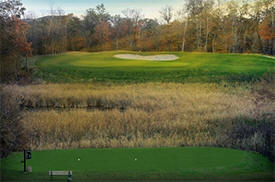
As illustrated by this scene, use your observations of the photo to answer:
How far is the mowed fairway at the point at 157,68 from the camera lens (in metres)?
5.11

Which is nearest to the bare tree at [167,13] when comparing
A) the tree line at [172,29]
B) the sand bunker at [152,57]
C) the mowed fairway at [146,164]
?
the tree line at [172,29]

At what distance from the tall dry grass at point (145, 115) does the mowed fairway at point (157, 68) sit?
0.39 feet

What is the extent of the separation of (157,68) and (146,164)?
174 cm

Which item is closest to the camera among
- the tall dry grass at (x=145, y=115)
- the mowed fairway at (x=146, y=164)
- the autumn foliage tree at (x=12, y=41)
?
the mowed fairway at (x=146, y=164)

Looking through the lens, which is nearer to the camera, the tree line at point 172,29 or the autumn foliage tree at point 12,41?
the autumn foliage tree at point 12,41

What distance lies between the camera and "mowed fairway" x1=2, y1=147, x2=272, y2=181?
366cm

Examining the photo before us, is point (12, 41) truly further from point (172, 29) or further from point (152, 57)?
point (172, 29)

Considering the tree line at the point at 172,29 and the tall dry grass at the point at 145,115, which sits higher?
the tree line at the point at 172,29

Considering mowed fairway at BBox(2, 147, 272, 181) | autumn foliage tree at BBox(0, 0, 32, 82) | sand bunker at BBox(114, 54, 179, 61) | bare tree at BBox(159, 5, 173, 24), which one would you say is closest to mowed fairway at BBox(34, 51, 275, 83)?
sand bunker at BBox(114, 54, 179, 61)

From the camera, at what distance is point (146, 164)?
3867 mm

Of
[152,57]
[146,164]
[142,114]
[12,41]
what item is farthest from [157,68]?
[12,41]

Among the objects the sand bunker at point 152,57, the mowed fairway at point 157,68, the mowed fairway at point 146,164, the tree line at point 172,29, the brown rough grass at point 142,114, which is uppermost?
the tree line at point 172,29

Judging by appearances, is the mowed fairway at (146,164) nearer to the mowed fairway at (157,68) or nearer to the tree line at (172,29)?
the mowed fairway at (157,68)

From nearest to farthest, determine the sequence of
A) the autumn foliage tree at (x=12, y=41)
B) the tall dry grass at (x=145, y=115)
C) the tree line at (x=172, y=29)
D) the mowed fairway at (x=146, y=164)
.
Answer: the mowed fairway at (x=146, y=164), the autumn foliage tree at (x=12, y=41), the tall dry grass at (x=145, y=115), the tree line at (x=172, y=29)
